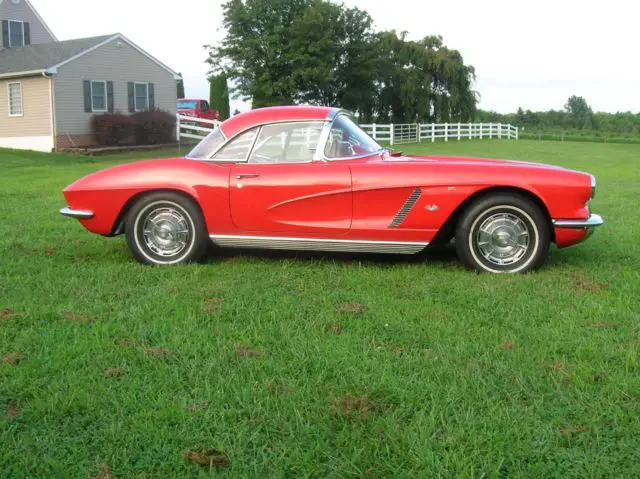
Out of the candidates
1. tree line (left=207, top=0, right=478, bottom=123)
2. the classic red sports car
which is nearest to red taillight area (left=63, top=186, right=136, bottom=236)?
the classic red sports car

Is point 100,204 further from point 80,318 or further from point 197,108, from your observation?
point 197,108

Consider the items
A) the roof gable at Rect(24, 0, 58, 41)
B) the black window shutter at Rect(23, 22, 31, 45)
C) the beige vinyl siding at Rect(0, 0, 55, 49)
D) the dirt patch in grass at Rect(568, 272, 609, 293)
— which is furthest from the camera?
the black window shutter at Rect(23, 22, 31, 45)

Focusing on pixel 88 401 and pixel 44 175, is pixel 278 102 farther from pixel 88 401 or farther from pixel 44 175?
pixel 88 401

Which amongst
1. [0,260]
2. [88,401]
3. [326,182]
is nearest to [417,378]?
[88,401]

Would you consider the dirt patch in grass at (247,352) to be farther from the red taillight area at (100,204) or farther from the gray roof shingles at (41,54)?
the gray roof shingles at (41,54)

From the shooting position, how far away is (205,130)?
3328 centimetres

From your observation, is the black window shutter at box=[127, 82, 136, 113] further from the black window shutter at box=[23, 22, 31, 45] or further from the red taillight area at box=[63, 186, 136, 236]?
the red taillight area at box=[63, 186, 136, 236]

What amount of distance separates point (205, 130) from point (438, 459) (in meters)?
31.8

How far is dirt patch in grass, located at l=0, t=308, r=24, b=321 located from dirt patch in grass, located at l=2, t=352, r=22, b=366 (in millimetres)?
665

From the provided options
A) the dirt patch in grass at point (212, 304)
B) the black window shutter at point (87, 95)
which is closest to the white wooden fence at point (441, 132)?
the black window shutter at point (87, 95)

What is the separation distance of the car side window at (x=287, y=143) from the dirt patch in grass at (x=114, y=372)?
282 cm

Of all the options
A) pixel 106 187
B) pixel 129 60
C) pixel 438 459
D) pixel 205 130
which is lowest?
pixel 438 459

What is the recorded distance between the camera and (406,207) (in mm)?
5547

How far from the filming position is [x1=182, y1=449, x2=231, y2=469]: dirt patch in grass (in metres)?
2.59
